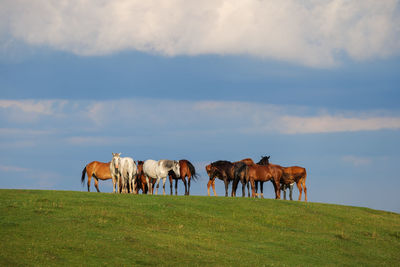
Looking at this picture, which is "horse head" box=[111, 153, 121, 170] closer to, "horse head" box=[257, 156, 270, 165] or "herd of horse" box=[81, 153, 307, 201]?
"herd of horse" box=[81, 153, 307, 201]

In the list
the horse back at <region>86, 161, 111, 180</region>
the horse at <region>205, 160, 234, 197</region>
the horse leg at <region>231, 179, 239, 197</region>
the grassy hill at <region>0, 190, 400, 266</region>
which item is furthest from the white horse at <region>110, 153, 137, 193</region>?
the horse leg at <region>231, 179, 239, 197</region>

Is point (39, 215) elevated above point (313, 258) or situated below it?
above

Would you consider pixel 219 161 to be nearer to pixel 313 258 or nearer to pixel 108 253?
pixel 313 258

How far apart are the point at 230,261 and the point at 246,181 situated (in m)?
18.0

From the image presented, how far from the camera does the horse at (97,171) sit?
42875mm

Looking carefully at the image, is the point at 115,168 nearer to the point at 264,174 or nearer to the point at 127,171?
the point at 127,171

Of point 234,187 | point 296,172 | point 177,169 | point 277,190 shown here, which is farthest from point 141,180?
point 296,172

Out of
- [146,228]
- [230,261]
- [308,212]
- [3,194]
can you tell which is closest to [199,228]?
[146,228]

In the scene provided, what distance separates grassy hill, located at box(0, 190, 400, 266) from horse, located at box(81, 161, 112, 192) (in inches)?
400

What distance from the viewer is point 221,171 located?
3941 cm

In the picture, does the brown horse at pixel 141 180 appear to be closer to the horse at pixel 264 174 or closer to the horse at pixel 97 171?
the horse at pixel 97 171

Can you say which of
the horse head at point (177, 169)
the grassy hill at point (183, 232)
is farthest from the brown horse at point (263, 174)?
the horse head at point (177, 169)

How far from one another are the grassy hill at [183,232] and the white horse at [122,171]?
17.7 ft

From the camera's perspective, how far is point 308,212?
3238cm
